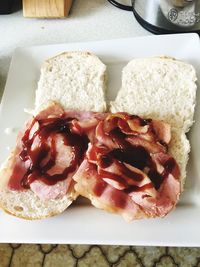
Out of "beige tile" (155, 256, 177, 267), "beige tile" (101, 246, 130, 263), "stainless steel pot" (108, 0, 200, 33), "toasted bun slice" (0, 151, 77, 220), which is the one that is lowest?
"beige tile" (101, 246, 130, 263)

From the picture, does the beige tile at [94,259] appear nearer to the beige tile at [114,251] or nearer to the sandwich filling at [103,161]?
the beige tile at [114,251]

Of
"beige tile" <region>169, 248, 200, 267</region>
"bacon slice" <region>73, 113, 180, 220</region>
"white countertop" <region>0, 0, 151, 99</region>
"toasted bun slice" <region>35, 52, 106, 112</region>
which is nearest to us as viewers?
"bacon slice" <region>73, 113, 180, 220</region>

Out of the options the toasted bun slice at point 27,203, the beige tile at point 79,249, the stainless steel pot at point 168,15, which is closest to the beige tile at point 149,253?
the beige tile at point 79,249

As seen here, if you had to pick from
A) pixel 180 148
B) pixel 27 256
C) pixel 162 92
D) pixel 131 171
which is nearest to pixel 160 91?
pixel 162 92

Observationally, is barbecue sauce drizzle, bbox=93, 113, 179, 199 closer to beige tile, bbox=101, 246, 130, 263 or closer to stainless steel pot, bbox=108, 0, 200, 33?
beige tile, bbox=101, 246, 130, 263

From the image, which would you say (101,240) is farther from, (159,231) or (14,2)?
(14,2)

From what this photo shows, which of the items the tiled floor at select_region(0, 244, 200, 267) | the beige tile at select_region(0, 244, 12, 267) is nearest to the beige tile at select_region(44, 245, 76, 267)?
the tiled floor at select_region(0, 244, 200, 267)

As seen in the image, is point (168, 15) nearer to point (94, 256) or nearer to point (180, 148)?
point (180, 148)

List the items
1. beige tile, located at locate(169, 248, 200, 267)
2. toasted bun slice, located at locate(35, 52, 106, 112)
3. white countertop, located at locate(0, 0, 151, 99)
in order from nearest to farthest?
beige tile, located at locate(169, 248, 200, 267)
toasted bun slice, located at locate(35, 52, 106, 112)
white countertop, located at locate(0, 0, 151, 99)
